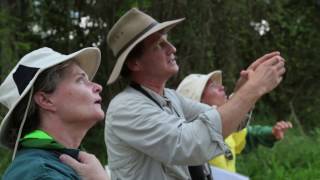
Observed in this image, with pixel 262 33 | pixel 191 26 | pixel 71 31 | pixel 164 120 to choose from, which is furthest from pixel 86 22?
pixel 164 120

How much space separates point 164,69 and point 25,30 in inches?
175

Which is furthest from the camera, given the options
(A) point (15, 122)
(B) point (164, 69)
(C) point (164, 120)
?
(B) point (164, 69)

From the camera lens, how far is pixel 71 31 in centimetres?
745

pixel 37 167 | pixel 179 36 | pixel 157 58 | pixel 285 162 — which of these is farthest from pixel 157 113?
pixel 285 162

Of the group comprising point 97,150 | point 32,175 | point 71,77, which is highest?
point 71,77

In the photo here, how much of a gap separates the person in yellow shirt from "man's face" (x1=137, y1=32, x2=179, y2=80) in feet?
3.55

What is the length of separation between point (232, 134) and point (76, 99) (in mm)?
2023

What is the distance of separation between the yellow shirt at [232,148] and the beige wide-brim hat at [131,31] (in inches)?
42.1

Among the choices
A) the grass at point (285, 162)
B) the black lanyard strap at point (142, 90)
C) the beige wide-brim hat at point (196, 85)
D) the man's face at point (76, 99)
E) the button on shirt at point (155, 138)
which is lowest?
the grass at point (285, 162)

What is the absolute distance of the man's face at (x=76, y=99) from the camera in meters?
2.41

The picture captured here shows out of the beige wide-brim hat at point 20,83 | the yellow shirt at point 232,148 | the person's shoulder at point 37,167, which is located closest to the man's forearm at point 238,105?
the beige wide-brim hat at point 20,83

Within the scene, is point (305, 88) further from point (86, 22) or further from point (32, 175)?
point (32, 175)

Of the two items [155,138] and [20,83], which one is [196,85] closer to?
[155,138]

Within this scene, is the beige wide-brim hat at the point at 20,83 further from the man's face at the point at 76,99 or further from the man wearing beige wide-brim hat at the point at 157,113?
the man wearing beige wide-brim hat at the point at 157,113
